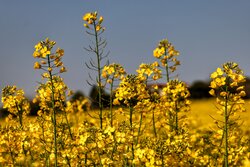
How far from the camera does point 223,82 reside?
21.4 ft

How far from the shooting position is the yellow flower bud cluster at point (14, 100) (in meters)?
8.22

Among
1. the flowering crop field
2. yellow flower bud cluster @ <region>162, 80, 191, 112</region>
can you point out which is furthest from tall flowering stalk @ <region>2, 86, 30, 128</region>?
yellow flower bud cluster @ <region>162, 80, 191, 112</region>

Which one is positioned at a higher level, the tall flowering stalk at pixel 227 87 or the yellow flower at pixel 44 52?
the yellow flower at pixel 44 52

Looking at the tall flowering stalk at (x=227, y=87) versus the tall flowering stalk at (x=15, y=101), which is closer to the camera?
the tall flowering stalk at (x=227, y=87)

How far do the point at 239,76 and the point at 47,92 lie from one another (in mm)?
2621

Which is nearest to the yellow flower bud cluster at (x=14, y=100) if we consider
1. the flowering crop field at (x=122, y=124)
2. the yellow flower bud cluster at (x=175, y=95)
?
the flowering crop field at (x=122, y=124)

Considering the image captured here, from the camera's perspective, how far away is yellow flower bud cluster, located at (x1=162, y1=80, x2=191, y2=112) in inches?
317

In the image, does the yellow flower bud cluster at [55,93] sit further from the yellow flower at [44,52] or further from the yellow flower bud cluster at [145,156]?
the yellow flower bud cluster at [145,156]

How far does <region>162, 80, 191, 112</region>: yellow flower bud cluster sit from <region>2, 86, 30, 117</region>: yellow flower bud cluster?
2067mm

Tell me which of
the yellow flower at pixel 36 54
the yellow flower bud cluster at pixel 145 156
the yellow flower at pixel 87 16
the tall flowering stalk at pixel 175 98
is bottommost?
the yellow flower bud cluster at pixel 145 156

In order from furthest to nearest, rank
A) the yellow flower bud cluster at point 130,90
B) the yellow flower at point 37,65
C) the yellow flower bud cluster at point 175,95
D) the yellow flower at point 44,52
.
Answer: the yellow flower bud cluster at point 175,95 < the yellow flower bud cluster at point 130,90 < the yellow flower at point 37,65 < the yellow flower at point 44,52

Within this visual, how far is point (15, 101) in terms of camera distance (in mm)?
8250

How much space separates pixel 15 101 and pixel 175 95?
2347 millimetres

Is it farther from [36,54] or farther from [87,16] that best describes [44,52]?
[87,16]
